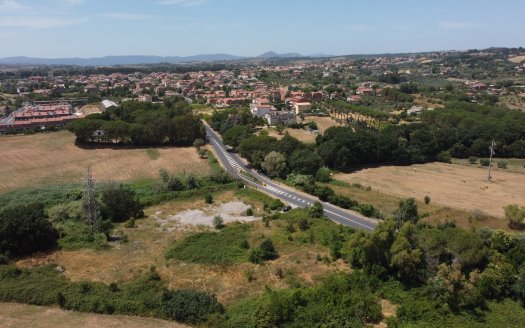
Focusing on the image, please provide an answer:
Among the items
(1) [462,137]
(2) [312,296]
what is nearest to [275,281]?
(2) [312,296]

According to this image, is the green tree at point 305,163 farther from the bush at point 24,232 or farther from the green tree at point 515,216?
the bush at point 24,232

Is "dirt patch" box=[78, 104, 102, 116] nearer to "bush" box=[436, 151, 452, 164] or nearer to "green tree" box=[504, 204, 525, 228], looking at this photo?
"bush" box=[436, 151, 452, 164]

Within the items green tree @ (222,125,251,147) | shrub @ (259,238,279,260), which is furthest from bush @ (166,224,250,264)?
green tree @ (222,125,251,147)

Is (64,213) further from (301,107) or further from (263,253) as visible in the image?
(301,107)

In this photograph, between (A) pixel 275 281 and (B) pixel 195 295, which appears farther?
(A) pixel 275 281

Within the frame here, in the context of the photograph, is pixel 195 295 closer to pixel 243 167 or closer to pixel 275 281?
pixel 275 281

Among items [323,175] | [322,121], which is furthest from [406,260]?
[322,121]

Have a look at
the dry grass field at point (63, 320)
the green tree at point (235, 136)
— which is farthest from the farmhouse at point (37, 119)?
the dry grass field at point (63, 320)
